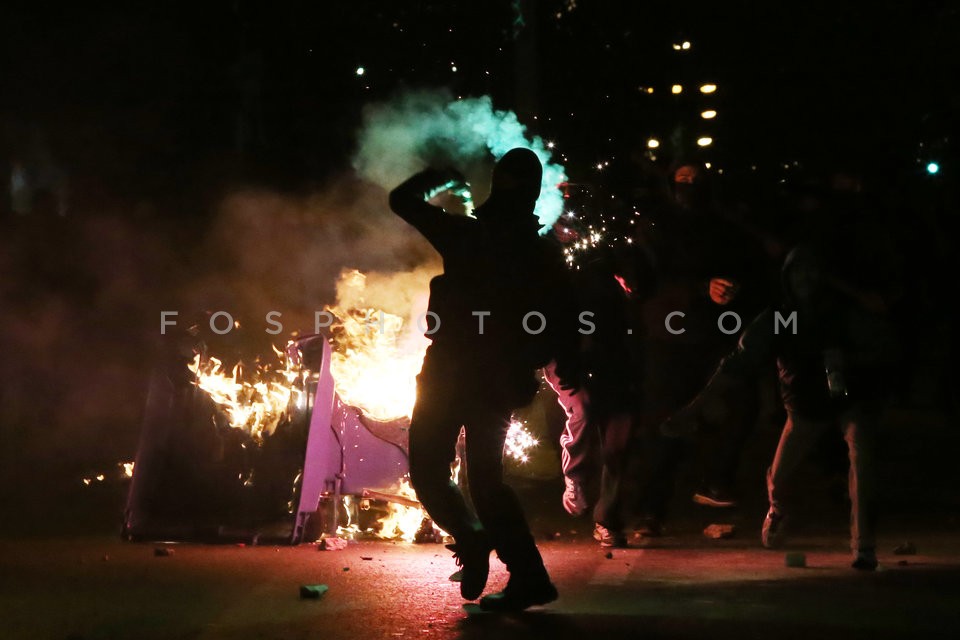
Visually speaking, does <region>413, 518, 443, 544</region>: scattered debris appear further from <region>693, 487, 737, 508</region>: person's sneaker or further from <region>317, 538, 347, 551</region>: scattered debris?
<region>693, 487, 737, 508</region>: person's sneaker

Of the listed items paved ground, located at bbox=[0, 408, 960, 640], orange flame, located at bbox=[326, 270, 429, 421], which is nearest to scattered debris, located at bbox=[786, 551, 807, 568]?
paved ground, located at bbox=[0, 408, 960, 640]

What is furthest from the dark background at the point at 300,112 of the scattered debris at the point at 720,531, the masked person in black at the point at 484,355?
the masked person in black at the point at 484,355

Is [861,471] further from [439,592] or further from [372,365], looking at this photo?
[372,365]

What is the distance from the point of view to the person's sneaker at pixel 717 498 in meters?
8.83

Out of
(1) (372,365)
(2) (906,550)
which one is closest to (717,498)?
(2) (906,550)

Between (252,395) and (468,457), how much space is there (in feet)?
7.81

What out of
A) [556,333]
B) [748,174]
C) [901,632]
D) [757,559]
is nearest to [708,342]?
[757,559]

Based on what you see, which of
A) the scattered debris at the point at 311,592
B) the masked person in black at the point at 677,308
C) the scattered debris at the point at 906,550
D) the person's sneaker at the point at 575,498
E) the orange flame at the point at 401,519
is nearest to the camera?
the scattered debris at the point at 311,592

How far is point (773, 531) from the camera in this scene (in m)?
7.19

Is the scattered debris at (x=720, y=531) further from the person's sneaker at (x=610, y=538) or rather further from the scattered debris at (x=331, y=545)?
the scattered debris at (x=331, y=545)

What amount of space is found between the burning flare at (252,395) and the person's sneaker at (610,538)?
1.92 meters

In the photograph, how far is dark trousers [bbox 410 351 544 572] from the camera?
5363 mm

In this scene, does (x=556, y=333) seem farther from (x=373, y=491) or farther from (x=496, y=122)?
(x=496, y=122)

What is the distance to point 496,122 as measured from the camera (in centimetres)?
941
